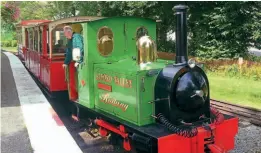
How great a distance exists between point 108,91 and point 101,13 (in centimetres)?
2138

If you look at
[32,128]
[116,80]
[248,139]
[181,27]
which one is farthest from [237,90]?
[32,128]

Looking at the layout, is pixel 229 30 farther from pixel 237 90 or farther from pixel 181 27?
pixel 181 27

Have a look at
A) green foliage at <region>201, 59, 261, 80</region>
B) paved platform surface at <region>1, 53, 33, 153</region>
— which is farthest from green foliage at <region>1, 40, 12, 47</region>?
paved platform surface at <region>1, 53, 33, 153</region>

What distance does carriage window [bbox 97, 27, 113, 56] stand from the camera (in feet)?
17.6

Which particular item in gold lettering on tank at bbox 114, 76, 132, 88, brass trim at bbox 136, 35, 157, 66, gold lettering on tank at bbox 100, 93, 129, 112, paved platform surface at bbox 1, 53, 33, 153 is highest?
brass trim at bbox 136, 35, 157, 66

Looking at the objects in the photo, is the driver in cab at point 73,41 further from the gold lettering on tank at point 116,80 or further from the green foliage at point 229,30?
the green foliage at point 229,30

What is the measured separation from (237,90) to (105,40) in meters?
6.62

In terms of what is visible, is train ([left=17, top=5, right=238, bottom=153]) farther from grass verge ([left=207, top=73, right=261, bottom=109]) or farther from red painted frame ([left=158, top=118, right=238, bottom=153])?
grass verge ([left=207, top=73, right=261, bottom=109])

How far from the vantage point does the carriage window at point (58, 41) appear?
855cm

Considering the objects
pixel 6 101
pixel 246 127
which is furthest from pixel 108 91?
pixel 6 101

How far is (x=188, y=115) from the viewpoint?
449 cm

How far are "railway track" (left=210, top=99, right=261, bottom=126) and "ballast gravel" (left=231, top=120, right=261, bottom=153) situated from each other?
27 centimetres

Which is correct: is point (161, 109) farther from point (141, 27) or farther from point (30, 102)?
point (30, 102)

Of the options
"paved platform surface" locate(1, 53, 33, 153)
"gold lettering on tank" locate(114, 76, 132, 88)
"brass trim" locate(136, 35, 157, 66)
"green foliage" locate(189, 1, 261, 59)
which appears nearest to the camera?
"gold lettering on tank" locate(114, 76, 132, 88)
